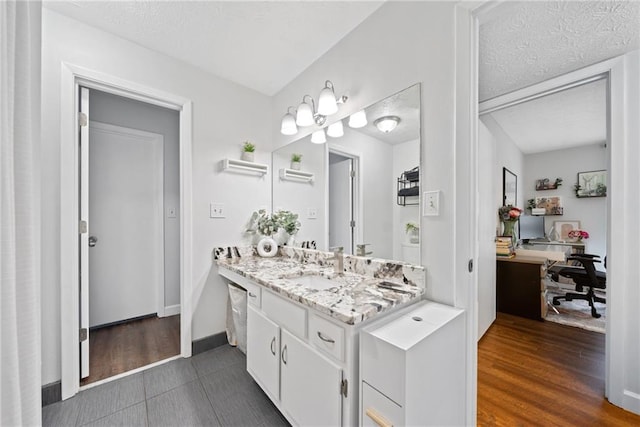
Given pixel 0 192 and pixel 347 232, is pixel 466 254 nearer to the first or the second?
pixel 347 232

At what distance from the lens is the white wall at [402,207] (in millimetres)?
1356

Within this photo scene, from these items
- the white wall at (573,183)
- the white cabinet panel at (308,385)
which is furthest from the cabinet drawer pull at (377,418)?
the white wall at (573,183)

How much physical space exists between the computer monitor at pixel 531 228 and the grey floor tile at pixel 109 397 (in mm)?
5239

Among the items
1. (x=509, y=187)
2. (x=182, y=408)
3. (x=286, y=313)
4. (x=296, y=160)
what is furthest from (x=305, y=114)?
(x=509, y=187)

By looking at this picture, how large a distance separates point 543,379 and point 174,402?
2.55m

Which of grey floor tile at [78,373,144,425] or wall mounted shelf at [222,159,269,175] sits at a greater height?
wall mounted shelf at [222,159,269,175]

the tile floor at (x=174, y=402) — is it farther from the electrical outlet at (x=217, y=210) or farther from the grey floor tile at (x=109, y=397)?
the electrical outlet at (x=217, y=210)

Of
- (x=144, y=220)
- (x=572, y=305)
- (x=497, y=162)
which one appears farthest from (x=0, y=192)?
(x=572, y=305)

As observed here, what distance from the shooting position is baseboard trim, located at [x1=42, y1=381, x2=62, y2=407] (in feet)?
4.89

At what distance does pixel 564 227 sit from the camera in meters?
4.14

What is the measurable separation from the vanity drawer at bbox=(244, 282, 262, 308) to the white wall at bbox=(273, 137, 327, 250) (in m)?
0.66

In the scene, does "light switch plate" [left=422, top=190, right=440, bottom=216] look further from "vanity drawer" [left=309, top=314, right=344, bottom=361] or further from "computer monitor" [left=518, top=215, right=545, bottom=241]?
"computer monitor" [left=518, top=215, right=545, bottom=241]

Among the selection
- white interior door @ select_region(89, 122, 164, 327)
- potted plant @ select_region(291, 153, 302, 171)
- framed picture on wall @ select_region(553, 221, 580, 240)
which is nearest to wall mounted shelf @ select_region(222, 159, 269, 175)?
potted plant @ select_region(291, 153, 302, 171)

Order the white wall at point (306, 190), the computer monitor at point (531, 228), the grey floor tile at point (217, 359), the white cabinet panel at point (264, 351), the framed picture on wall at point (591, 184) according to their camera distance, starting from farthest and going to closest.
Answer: the computer monitor at point (531, 228), the framed picture on wall at point (591, 184), the white wall at point (306, 190), the grey floor tile at point (217, 359), the white cabinet panel at point (264, 351)
